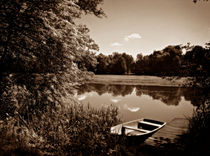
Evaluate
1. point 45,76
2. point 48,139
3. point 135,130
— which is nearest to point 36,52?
point 45,76

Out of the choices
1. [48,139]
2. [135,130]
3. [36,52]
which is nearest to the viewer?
[48,139]

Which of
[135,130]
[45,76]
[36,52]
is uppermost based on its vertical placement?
[36,52]

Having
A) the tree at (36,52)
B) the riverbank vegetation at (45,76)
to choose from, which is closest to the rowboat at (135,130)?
the riverbank vegetation at (45,76)

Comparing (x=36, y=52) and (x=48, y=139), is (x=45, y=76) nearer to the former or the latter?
(x=36, y=52)

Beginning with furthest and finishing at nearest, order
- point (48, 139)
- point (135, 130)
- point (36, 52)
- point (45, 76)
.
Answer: point (135, 130)
point (45, 76)
point (36, 52)
point (48, 139)

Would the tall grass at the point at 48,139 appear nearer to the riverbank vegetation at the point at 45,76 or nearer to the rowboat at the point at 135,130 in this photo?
the riverbank vegetation at the point at 45,76

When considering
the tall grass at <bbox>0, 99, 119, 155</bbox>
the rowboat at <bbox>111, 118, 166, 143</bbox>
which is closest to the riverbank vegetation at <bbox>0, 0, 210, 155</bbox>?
the tall grass at <bbox>0, 99, 119, 155</bbox>

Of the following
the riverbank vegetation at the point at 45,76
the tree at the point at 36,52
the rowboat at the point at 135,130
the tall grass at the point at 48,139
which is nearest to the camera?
the tall grass at the point at 48,139

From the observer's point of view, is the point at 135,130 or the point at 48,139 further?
the point at 135,130

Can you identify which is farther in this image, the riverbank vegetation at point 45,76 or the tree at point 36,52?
the tree at point 36,52

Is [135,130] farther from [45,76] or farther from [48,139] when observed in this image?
[45,76]

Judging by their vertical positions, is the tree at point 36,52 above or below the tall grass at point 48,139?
above

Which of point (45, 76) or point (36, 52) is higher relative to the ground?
point (36, 52)

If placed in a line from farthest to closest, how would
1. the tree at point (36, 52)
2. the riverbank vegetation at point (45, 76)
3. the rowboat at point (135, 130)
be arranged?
the rowboat at point (135, 130), the tree at point (36, 52), the riverbank vegetation at point (45, 76)
